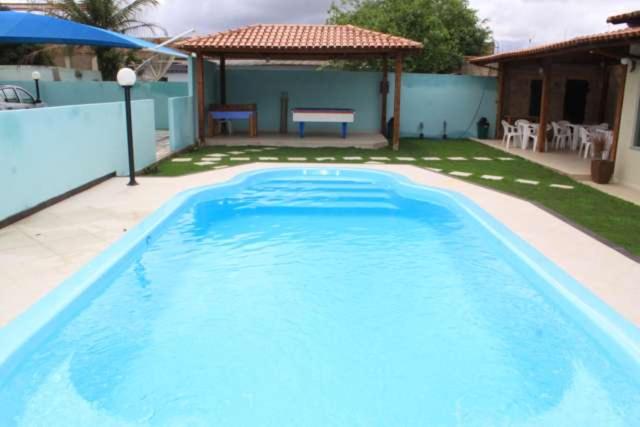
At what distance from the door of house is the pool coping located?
13.0m

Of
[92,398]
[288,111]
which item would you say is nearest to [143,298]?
[92,398]

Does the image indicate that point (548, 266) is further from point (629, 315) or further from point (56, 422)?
point (56, 422)

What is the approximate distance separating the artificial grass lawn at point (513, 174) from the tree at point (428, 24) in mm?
8609

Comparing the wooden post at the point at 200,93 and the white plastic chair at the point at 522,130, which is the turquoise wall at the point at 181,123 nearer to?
the wooden post at the point at 200,93

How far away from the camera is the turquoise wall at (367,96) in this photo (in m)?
18.7

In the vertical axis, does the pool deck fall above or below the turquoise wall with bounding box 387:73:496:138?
below

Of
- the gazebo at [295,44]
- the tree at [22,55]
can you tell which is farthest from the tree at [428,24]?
the tree at [22,55]

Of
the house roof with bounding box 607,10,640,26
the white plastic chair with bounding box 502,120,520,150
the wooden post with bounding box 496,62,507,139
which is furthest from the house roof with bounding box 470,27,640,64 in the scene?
the wooden post with bounding box 496,62,507,139

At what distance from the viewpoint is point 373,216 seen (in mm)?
9281

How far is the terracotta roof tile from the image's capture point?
15.1 meters

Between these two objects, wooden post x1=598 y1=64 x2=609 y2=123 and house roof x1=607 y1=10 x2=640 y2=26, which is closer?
house roof x1=607 y1=10 x2=640 y2=26

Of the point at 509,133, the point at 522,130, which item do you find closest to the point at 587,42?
the point at 509,133

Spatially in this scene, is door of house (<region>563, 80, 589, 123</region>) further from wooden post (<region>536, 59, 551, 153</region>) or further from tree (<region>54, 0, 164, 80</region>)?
tree (<region>54, 0, 164, 80</region>)

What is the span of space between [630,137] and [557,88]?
9313 mm
